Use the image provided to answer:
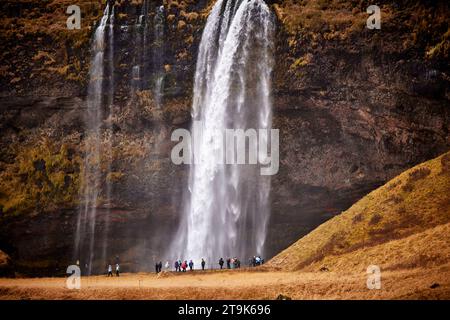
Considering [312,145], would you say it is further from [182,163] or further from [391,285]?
[391,285]

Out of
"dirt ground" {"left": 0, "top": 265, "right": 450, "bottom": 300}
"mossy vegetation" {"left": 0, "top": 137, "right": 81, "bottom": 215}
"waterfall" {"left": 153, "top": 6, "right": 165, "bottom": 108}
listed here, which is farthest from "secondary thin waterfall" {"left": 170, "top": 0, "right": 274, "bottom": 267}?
"dirt ground" {"left": 0, "top": 265, "right": 450, "bottom": 300}

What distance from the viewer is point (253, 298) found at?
27469mm

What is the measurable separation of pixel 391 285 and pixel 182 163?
2651 cm

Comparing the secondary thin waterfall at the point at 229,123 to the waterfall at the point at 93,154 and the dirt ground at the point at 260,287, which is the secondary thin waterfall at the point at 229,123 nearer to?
the waterfall at the point at 93,154

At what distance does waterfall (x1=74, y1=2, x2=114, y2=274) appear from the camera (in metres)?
50.8

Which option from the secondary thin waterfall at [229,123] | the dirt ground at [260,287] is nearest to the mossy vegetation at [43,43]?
the secondary thin waterfall at [229,123]

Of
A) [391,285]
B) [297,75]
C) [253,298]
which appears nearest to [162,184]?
[297,75]

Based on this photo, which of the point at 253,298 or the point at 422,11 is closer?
the point at 253,298

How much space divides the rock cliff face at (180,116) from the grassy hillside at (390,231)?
9.46 meters

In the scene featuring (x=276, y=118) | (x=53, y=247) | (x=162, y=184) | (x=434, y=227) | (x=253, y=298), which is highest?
(x=276, y=118)

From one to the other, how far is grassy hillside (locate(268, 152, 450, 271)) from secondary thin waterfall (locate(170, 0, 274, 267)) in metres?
8.91

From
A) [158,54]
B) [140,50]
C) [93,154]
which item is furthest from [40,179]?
[158,54]

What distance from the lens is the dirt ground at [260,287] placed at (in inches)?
987

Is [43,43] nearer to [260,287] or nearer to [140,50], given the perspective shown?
[140,50]
